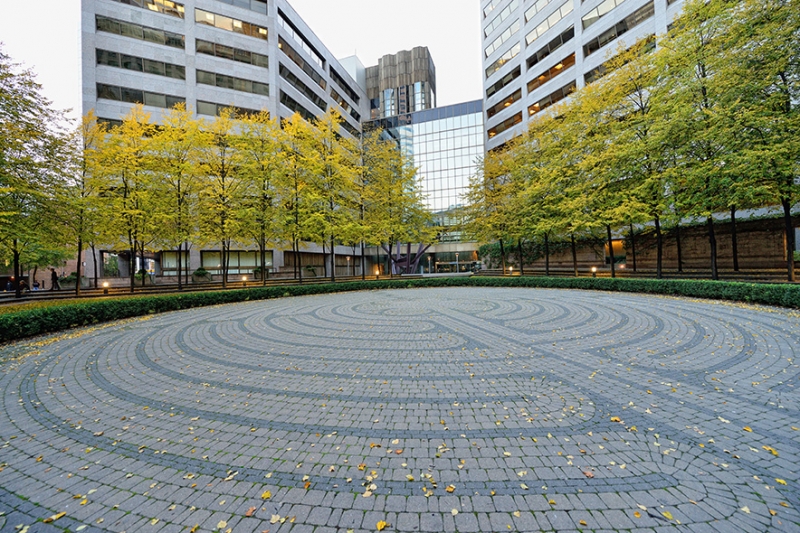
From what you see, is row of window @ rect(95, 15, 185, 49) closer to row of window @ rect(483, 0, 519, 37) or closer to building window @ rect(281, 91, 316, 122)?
building window @ rect(281, 91, 316, 122)

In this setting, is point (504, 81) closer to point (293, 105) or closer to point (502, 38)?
point (502, 38)

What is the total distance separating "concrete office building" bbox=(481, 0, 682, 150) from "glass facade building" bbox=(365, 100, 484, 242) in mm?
6822

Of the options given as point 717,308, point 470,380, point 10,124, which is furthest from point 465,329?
point 10,124

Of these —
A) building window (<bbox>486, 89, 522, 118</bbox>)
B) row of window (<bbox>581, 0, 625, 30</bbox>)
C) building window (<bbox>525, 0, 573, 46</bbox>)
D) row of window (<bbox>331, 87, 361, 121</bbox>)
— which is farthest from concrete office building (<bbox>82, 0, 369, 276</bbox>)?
row of window (<bbox>581, 0, 625, 30</bbox>)

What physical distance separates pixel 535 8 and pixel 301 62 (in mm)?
31876

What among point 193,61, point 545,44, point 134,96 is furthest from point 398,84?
point 134,96

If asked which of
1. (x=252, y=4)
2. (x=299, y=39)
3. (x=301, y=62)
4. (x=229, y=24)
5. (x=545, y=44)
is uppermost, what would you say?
(x=299, y=39)

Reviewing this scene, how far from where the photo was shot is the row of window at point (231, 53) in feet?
108

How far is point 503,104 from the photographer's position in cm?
4606

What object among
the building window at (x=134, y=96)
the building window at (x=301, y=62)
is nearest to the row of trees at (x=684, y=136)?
the building window at (x=301, y=62)

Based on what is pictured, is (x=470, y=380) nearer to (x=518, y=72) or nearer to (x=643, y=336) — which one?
(x=643, y=336)

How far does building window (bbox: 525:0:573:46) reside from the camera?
3591cm

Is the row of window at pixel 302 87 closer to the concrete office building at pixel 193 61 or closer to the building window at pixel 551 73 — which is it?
the concrete office building at pixel 193 61

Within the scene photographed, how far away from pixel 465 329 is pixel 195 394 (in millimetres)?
7609
